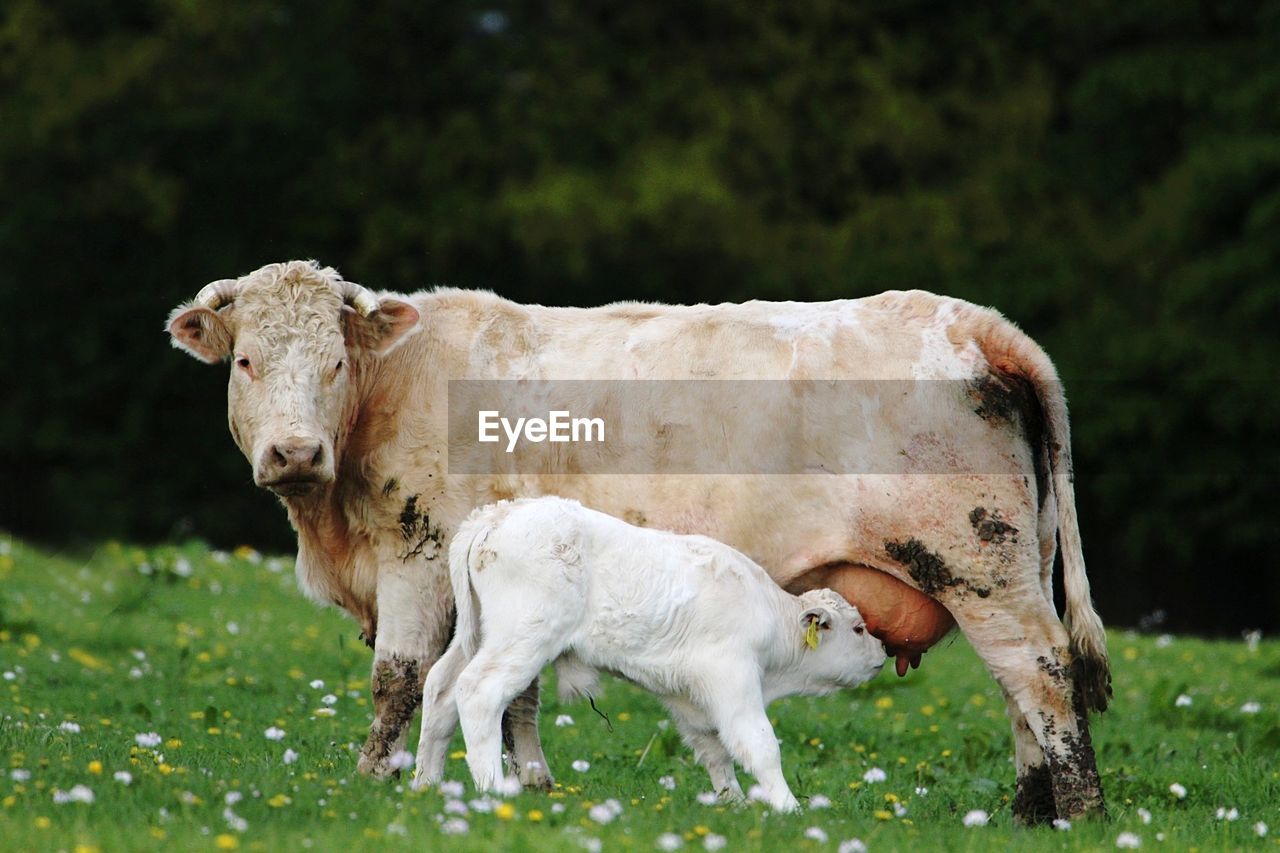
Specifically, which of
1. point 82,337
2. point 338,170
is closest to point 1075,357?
point 338,170

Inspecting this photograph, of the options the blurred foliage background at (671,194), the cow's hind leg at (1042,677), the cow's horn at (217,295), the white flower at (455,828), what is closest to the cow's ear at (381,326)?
the cow's horn at (217,295)

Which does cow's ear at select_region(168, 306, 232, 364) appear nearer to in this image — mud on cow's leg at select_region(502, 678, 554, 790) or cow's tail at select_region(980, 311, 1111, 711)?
mud on cow's leg at select_region(502, 678, 554, 790)

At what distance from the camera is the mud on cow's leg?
8.07 m

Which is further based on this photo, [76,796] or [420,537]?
[420,537]

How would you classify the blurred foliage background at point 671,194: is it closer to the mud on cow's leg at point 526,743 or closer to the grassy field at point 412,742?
the grassy field at point 412,742

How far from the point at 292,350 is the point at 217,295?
0.56 meters

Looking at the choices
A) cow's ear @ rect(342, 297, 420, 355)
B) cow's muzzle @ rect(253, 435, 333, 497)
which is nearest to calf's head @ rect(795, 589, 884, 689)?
cow's muzzle @ rect(253, 435, 333, 497)

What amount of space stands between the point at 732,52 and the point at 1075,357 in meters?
9.69

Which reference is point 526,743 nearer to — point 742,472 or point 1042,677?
point 742,472

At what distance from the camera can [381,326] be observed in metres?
8.39

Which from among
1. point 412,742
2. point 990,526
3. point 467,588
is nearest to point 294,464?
point 467,588

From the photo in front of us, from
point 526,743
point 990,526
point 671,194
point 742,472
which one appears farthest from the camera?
point 671,194

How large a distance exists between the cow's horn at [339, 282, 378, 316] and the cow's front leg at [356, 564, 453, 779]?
1251 millimetres

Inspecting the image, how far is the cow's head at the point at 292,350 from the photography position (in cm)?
768
